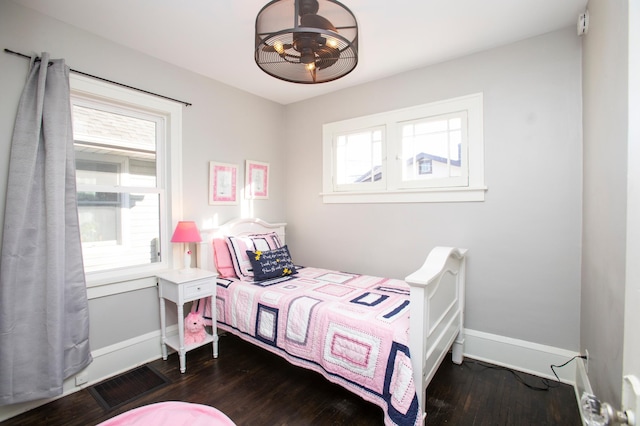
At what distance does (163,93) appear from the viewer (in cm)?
260

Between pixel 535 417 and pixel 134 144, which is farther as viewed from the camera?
pixel 134 144

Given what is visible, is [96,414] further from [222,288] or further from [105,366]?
[222,288]

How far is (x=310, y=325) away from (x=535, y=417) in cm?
143

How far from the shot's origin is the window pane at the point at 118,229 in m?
2.25

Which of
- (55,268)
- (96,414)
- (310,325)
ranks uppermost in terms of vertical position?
(55,268)

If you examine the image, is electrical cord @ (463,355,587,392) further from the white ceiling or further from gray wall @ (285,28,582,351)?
the white ceiling

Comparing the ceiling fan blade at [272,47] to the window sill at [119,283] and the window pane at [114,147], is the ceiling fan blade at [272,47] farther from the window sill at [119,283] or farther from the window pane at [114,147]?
the window sill at [119,283]

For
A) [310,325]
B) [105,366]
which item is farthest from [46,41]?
[310,325]

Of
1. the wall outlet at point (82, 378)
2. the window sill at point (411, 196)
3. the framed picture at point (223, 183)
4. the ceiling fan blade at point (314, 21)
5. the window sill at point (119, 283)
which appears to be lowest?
the wall outlet at point (82, 378)

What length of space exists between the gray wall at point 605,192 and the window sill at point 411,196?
2.34ft

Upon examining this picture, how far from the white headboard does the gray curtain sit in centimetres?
94

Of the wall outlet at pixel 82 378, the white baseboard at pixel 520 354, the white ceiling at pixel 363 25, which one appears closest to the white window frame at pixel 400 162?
the white ceiling at pixel 363 25

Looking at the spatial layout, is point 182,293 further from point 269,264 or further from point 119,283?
point 269,264

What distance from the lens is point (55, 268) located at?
1884mm
